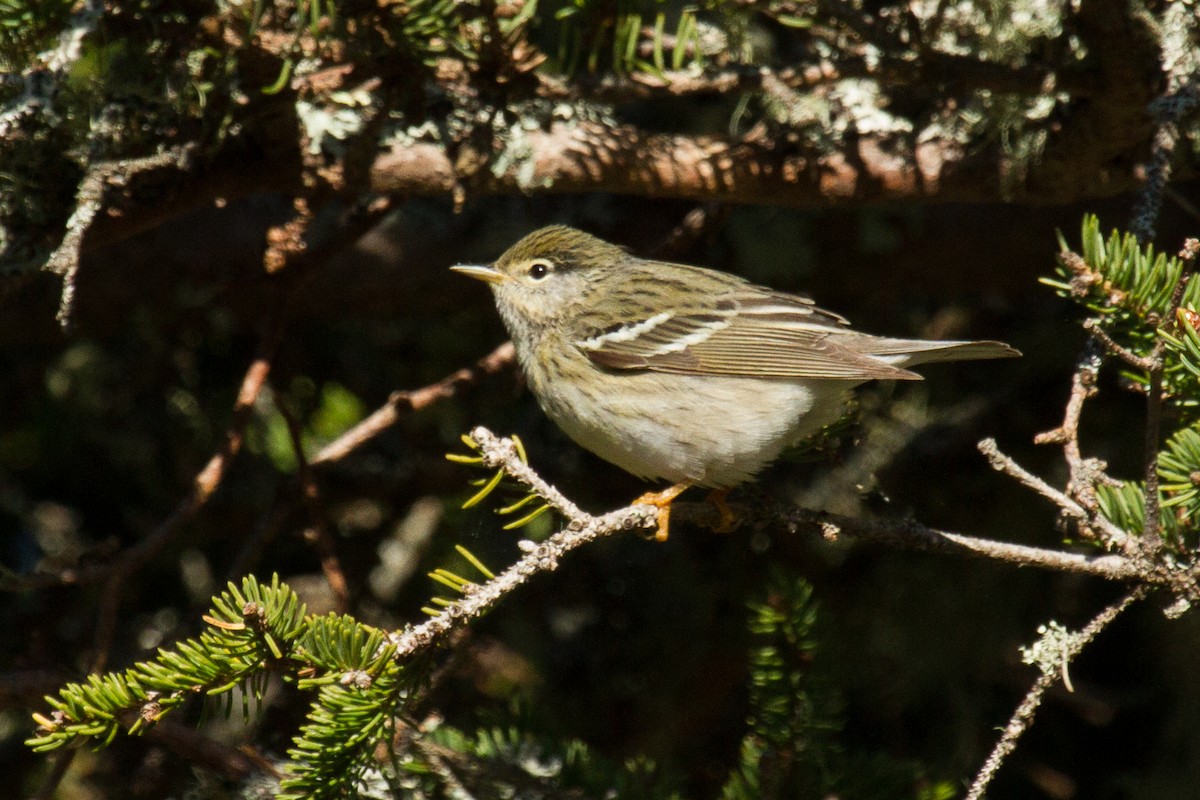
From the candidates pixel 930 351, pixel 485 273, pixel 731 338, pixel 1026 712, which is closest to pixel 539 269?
pixel 485 273

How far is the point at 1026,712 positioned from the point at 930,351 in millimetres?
1279

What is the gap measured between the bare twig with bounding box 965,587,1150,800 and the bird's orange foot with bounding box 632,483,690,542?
0.99 meters

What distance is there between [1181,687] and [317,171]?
3.19 meters

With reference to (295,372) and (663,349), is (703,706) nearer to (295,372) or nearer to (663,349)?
(663,349)

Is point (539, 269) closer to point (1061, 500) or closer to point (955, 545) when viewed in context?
point (955, 545)

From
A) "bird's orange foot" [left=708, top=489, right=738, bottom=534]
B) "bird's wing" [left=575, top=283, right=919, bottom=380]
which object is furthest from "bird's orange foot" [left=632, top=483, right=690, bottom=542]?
"bird's wing" [left=575, top=283, right=919, bottom=380]

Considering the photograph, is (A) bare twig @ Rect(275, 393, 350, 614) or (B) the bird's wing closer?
(A) bare twig @ Rect(275, 393, 350, 614)

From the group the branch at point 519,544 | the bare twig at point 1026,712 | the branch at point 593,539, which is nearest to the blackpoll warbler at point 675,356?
the branch at point 593,539

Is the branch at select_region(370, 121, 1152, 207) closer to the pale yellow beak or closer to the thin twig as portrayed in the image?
the pale yellow beak

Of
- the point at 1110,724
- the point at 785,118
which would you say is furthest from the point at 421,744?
the point at 1110,724

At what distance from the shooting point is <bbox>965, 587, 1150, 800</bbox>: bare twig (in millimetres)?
2035

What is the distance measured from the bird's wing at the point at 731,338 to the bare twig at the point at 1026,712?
113 cm

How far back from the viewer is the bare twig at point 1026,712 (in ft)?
6.68

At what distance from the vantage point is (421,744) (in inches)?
107
